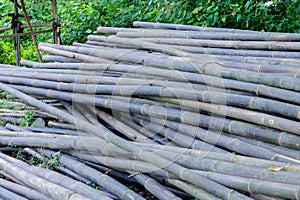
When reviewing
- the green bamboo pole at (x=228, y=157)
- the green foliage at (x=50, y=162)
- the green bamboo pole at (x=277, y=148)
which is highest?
the green bamboo pole at (x=277, y=148)

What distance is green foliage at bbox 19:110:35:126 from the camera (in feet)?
11.8

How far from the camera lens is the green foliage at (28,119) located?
11.8 ft

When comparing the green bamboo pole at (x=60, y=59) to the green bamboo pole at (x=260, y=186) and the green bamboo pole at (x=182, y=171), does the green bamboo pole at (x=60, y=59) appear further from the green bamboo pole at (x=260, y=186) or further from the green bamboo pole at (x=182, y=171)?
the green bamboo pole at (x=260, y=186)

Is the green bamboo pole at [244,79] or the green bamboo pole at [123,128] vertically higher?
the green bamboo pole at [244,79]

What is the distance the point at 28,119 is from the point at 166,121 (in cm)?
127

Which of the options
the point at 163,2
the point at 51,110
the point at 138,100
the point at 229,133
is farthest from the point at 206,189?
the point at 163,2

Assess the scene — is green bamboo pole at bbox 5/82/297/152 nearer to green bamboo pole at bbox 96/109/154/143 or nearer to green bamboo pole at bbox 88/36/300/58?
green bamboo pole at bbox 96/109/154/143

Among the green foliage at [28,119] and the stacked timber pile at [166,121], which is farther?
the green foliage at [28,119]

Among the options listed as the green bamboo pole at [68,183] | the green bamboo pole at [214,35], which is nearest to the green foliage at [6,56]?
the green bamboo pole at [214,35]

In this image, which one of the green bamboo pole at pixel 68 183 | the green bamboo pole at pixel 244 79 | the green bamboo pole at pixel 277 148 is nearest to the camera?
the green bamboo pole at pixel 277 148

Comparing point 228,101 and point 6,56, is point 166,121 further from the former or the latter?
point 6,56

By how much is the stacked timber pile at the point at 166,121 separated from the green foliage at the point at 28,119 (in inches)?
1.9

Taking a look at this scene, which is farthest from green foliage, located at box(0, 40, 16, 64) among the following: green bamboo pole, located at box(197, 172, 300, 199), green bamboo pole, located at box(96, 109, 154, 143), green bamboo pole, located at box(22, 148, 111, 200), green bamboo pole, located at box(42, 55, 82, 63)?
green bamboo pole, located at box(197, 172, 300, 199)

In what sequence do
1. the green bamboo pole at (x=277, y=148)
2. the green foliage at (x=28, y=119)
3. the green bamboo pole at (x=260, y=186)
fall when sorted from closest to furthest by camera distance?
1. the green bamboo pole at (x=260, y=186)
2. the green bamboo pole at (x=277, y=148)
3. the green foliage at (x=28, y=119)
